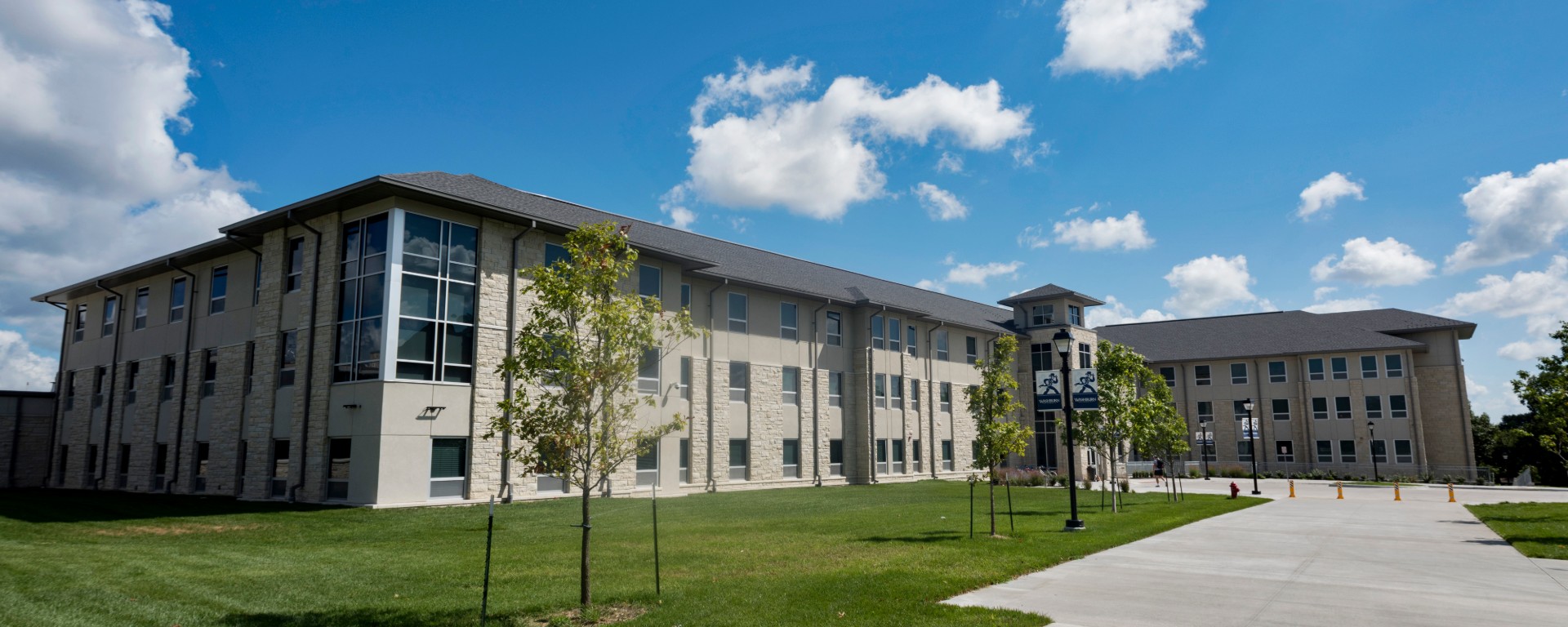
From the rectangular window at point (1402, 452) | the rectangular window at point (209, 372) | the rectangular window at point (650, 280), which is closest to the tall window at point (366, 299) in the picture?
the rectangular window at point (650, 280)

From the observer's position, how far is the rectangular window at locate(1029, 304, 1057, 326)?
52906 mm

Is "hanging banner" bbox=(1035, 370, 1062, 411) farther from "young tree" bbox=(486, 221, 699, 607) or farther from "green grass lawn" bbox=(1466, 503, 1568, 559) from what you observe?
"young tree" bbox=(486, 221, 699, 607)

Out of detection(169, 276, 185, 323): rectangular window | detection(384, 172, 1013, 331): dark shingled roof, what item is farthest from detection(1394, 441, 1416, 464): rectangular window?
detection(169, 276, 185, 323): rectangular window

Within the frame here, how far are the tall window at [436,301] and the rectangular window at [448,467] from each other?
1826mm

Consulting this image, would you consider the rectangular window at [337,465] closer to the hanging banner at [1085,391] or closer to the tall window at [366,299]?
the tall window at [366,299]

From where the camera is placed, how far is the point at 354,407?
76.2 ft

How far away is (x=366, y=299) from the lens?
2398 cm

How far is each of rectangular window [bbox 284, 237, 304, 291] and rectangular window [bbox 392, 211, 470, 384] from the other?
2.65 metres

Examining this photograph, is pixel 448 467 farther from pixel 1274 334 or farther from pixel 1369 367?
pixel 1274 334

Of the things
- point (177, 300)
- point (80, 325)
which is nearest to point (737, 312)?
point (177, 300)

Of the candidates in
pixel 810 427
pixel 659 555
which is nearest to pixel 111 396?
pixel 810 427

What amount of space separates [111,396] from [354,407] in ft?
60.8

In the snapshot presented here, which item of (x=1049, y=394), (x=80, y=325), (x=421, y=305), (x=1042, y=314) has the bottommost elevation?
(x=1049, y=394)

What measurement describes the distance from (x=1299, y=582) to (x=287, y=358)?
26.6m
